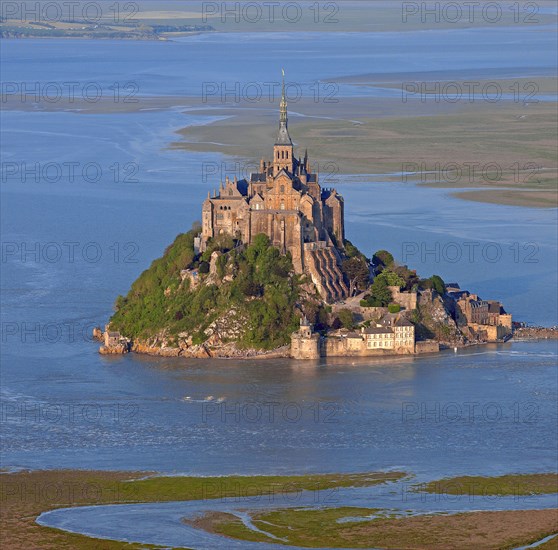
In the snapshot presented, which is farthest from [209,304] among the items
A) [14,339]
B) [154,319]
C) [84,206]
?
[84,206]

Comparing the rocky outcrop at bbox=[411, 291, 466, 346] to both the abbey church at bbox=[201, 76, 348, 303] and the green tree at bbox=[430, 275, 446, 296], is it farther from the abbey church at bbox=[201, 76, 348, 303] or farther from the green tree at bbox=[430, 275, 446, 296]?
the abbey church at bbox=[201, 76, 348, 303]

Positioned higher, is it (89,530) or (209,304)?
(209,304)

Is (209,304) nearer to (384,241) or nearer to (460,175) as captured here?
(384,241)

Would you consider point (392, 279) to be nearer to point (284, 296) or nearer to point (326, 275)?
point (326, 275)

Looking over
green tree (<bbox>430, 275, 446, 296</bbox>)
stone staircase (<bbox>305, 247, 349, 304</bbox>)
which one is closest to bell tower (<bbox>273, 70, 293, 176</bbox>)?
stone staircase (<bbox>305, 247, 349, 304</bbox>)

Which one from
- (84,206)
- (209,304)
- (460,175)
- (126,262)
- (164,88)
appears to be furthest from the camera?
(164,88)

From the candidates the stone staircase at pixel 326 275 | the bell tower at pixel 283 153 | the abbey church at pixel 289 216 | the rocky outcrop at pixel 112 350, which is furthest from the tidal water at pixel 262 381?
the bell tower at pixel 283 153
